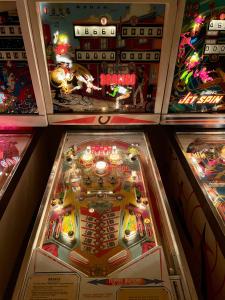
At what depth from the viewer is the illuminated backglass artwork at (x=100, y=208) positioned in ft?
4.14

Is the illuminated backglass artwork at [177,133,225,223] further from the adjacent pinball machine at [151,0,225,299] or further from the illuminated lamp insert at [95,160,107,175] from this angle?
the illuminated lamp insert at [95,160,107,175]

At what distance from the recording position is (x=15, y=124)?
70.4 inches

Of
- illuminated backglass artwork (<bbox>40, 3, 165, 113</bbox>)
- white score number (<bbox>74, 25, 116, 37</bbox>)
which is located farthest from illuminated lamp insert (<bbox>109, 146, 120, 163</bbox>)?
white score number (<bbox>74, 25, 116, 37</bbox>)

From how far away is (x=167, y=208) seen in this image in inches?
54.6

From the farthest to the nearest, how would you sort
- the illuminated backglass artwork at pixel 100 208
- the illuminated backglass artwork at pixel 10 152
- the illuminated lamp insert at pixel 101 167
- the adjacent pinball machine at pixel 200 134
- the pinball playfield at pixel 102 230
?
the illuminated lamp insert at pixel 101 167 → the illuminated backglass artwork at pixel 10 152 → the adjacent pinball machine at pixel 200 134 → the illuminated backglass artwork at pixel 100 208 → the pinball playfield at pixel 102 230

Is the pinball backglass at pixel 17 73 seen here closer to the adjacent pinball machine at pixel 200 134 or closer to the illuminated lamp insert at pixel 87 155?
the illuminated lamp insert at pixel 87 155

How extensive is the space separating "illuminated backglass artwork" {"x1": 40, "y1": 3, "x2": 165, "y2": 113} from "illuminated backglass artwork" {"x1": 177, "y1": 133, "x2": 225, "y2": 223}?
0.38 metres

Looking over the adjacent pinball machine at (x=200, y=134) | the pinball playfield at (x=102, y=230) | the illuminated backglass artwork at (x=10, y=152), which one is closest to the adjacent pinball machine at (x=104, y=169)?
the pinball playfield at (x=102, y=230)

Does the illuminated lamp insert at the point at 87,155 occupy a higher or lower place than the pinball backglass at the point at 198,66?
lower

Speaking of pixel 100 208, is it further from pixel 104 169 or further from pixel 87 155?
pixel 87 155

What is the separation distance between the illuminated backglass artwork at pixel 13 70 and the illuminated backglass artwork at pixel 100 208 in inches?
16.8

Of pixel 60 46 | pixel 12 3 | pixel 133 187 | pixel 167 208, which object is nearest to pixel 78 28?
pixel 60 46

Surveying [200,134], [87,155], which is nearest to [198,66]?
[200,134]

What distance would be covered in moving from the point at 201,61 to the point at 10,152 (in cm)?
129
